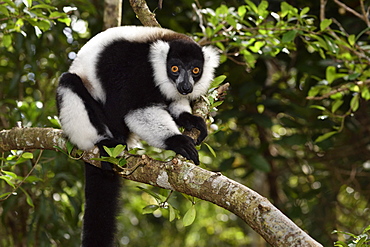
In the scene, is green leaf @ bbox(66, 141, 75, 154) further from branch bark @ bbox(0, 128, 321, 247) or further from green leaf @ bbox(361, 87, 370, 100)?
green leaf @ bbox(361, 87, 370, 100)

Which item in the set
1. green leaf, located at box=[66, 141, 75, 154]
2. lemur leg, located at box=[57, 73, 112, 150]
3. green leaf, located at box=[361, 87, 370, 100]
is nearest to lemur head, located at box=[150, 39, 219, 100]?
lemur leg, located at box=[57, 73, 112, 150]

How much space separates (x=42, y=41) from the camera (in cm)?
556

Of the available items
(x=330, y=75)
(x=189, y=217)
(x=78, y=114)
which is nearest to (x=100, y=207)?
(x=78, y=114)

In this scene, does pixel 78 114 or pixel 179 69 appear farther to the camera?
pixel 179 69

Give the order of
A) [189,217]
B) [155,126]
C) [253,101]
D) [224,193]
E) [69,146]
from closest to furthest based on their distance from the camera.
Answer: [224,193]
[189,217]
[69,146]
[155,126]
[253,101]

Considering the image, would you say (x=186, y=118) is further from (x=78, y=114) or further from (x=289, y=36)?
(x=289, y=36)

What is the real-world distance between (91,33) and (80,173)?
1670 mm

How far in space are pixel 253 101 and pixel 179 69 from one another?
188 cm

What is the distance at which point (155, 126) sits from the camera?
3447mm

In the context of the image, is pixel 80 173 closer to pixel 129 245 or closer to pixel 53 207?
pixel 53 207

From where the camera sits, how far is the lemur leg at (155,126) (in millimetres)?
3348

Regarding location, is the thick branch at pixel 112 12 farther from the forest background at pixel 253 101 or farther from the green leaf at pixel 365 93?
the green leaf at pixel 365 93

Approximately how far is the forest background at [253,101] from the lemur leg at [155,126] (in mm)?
982

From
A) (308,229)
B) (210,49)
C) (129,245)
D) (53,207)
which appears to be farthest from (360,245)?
(129,245)
